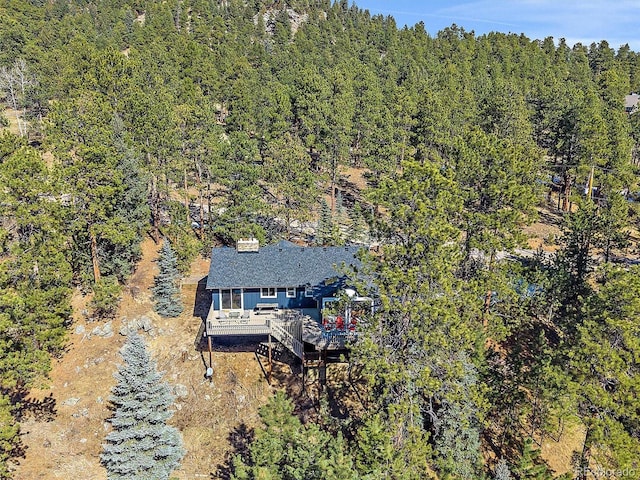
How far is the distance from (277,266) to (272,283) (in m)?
1.45

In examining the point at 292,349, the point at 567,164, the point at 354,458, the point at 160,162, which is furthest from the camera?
the point at 567,164

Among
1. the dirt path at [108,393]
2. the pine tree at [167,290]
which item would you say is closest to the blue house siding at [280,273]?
the dirt path at [108,393]

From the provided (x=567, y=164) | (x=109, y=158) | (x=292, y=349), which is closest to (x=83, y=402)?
(x=292, y=349)

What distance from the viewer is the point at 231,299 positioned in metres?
26.5

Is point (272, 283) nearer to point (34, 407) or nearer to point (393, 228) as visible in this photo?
point (393, 228)

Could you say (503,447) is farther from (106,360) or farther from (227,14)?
(227,14)

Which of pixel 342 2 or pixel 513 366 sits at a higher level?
pixel 342 2

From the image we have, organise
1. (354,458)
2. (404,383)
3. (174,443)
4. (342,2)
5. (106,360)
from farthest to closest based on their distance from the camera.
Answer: (342,2)
(106,360)
(174,443)
(404,383)
(354,458)

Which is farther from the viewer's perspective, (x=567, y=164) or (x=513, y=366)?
(x=567, y=164)

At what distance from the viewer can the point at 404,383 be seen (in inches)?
696

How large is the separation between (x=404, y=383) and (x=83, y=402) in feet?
57.6

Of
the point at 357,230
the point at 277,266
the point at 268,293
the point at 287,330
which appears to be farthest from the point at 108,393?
the point at 357,230

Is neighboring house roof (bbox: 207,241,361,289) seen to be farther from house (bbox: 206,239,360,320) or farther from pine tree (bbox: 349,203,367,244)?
pine tree (bbox: 349,203,367,244)

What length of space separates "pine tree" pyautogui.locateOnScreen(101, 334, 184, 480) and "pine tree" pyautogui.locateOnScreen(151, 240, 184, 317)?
10719 mm
